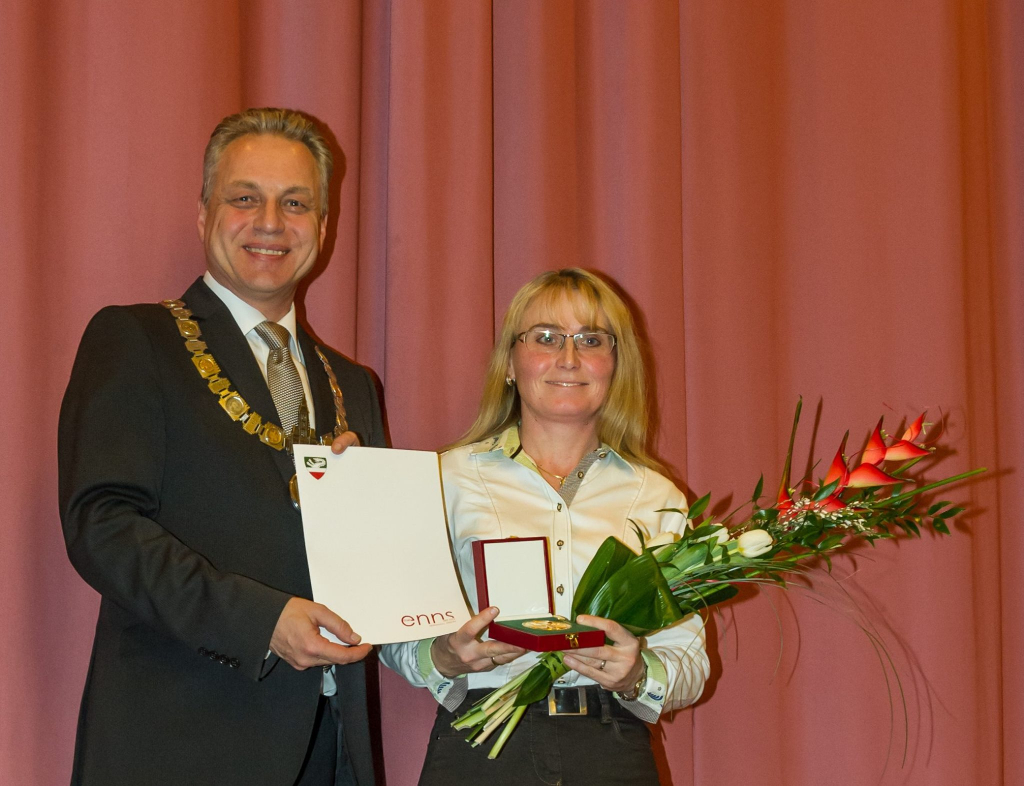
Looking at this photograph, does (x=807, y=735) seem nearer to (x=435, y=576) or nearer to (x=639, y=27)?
(x=435, y=576)

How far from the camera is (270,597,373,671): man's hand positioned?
1.47 metres

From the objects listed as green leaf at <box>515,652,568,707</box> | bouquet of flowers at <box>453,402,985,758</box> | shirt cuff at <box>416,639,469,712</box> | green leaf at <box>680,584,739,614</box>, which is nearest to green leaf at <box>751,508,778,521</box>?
bouquet of flowers at <box>453,402,985,758</box>

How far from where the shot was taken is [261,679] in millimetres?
1569

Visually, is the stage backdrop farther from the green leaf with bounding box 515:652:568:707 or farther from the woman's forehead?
the green leaf with bounding box 515:652:568:707

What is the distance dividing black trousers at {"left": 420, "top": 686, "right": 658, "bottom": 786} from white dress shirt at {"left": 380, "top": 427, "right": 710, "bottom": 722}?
4cm

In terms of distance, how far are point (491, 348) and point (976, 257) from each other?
148cm

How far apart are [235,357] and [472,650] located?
66 cm

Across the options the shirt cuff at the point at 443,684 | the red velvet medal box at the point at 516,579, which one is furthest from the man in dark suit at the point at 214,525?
the red velvet medal box at the point at 516,579

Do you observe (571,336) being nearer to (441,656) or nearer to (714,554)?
(714,554)

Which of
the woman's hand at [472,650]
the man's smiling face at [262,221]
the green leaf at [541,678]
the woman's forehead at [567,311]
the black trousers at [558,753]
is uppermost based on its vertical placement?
the man's smiling face at [262,221]

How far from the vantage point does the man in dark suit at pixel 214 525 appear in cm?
147

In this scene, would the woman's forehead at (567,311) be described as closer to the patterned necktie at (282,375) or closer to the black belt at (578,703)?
the patterned necktie at (282,375)

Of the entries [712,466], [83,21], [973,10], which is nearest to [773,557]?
[712,466]

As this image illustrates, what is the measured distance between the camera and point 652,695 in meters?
1.79
